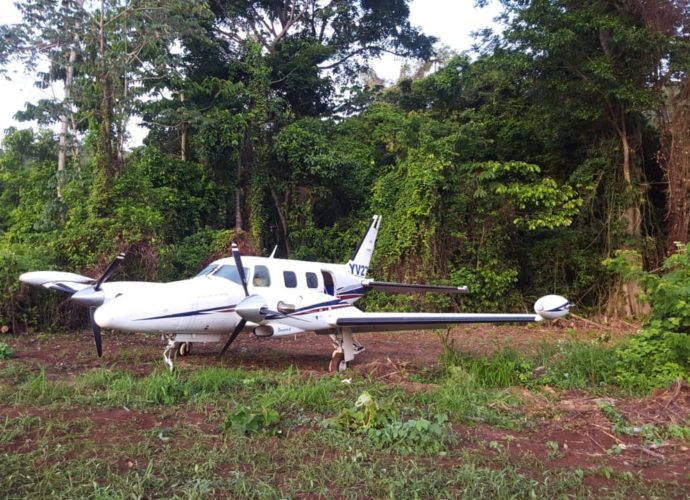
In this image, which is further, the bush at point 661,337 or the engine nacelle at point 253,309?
the engine nacelle at point 253,309

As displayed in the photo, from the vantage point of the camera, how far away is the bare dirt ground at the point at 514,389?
15.9 ft

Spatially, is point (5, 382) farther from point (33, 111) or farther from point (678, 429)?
point (33, 111)

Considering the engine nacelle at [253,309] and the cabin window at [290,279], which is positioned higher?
the cabin window at [290,279]

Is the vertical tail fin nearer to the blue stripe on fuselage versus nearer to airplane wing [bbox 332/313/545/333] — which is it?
airplane wing [bbox 332/313/545/333]

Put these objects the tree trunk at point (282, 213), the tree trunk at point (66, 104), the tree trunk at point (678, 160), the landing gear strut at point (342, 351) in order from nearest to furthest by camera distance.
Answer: the landing gear strut at point (342, 351)
the tree trunk at point (678, 160)
the tree trunk at point (66, 104)
the tree trunk at point (282, 213)

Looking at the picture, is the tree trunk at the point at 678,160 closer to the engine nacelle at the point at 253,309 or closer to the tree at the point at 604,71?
the tree at the point at 604,71

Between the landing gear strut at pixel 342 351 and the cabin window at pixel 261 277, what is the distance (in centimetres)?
170

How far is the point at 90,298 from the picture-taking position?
9219mm

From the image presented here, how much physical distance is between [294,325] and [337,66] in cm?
1805

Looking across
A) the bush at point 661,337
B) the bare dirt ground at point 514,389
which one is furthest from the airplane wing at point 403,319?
the bush at point 661,337

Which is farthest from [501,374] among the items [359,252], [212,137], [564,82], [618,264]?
[212,137]

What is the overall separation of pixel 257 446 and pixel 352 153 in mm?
16544

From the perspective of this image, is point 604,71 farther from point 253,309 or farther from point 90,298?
point 90,298

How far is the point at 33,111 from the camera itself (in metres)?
18.7
